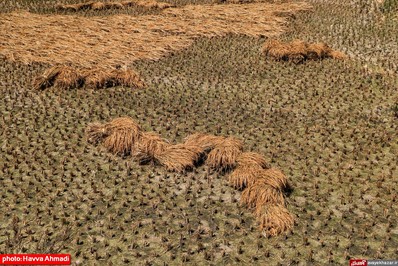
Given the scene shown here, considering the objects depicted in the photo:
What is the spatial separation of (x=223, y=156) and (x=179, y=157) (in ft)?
3.57

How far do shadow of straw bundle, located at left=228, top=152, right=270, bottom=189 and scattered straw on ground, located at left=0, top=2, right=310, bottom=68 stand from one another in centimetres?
923

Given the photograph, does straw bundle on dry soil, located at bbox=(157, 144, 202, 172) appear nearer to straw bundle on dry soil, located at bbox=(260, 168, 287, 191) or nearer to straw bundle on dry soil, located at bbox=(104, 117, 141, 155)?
straw bundle on dry soil, located at bbox=(104, 117, 141, 155)

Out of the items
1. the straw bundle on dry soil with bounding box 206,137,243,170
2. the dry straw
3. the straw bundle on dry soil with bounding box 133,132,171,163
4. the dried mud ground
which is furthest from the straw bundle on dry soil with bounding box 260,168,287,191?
the straw bundle on dry soil with bounding box 133,132,171,163

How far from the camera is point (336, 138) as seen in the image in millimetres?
11570

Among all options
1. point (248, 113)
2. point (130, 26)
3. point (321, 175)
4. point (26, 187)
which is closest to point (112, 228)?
point (26, 187)

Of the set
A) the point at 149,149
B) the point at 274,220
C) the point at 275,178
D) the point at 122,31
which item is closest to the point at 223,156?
the point at 275,178

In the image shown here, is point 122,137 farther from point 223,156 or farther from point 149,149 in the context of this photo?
point 223,156

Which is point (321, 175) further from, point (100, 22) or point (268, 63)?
point (100, 22)

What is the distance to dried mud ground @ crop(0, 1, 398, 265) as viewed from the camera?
25.0 ft

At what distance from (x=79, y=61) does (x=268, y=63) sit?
26.1 feet

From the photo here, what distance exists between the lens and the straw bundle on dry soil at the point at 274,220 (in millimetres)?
7934

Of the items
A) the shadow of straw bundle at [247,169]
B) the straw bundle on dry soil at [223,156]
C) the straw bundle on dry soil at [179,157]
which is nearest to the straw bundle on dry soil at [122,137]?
the straw bundle on dry soil at [179,157]

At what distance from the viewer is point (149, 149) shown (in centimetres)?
1034

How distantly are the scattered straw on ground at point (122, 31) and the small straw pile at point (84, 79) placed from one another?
6.66 feet
